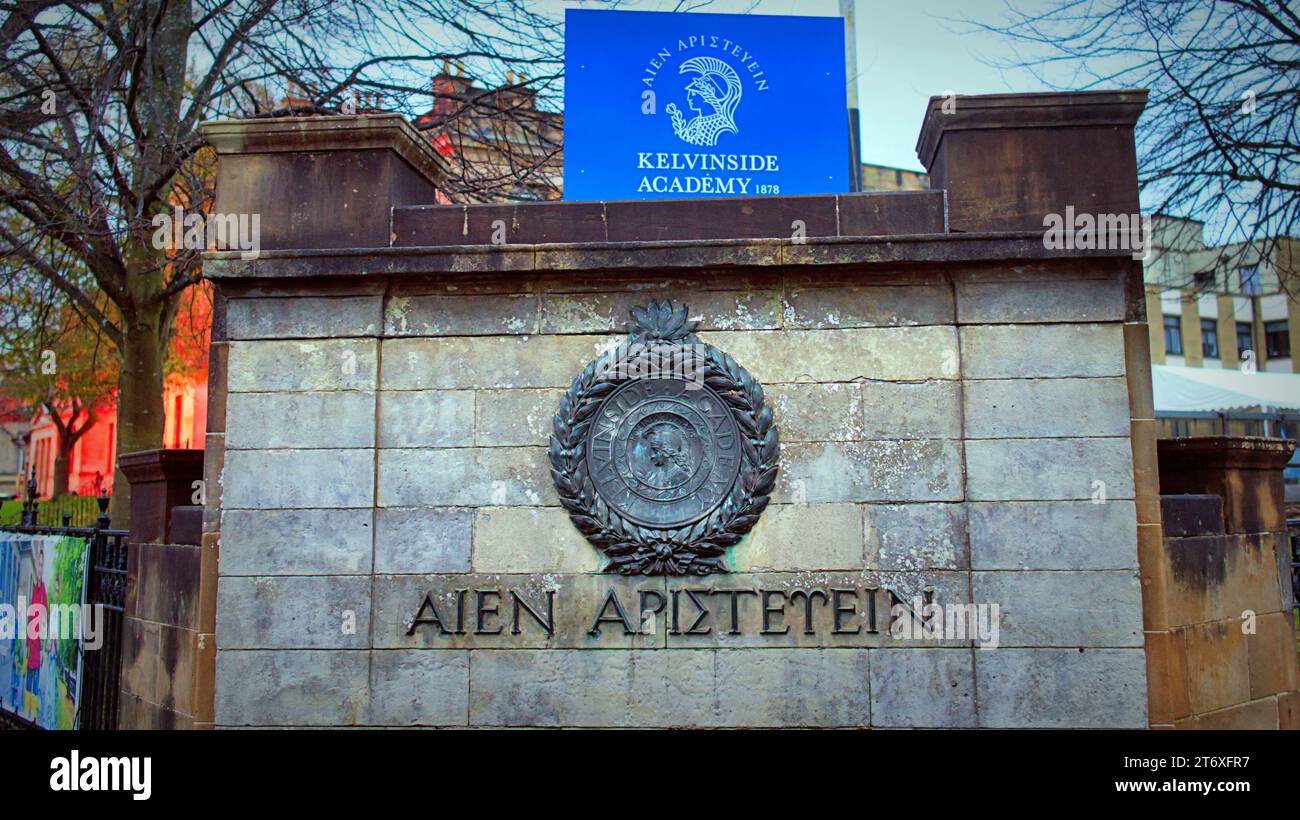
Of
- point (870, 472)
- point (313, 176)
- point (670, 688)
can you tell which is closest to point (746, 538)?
point (870, 472)

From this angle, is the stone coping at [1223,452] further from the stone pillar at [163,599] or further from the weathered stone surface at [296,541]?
the stone pillar at [163,599]

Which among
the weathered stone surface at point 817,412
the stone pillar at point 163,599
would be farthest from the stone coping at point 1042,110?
the stone pillar at point 163,599

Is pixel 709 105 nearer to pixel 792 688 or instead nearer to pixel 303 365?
pixel 303 365

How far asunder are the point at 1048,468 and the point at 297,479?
4825mm

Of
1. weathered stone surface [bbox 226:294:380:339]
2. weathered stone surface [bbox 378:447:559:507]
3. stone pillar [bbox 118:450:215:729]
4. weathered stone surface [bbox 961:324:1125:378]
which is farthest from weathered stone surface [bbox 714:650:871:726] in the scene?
stone pillar [bbox 118:450:215:729]

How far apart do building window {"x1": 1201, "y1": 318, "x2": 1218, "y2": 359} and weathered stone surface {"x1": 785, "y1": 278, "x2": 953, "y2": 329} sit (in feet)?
136

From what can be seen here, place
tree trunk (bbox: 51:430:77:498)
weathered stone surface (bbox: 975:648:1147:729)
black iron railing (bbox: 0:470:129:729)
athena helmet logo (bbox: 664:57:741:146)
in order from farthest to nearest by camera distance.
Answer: tree trunk (bbox: 51:430:77:498)
black iron railing (bbox: 0:470:129:729)
athena helmet logo (bbox: 664:57:741:146)
weathered stone surface (bbox: 975:648:1147:729)

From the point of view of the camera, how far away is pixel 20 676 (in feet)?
31.5

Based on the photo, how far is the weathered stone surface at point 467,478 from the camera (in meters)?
6.38

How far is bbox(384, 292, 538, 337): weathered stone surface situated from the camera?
654cm

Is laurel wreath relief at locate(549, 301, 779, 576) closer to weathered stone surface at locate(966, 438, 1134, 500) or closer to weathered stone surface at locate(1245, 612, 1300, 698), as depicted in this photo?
weathered stone surface at locate(966, 438, 1134, 500)

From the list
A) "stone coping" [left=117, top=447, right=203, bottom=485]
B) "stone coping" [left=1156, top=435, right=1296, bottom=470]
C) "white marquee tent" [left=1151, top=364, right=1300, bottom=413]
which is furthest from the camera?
"white marquee tent" [left=1151, top=364, right=1300, bottom=413]

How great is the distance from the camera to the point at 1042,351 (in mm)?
6266

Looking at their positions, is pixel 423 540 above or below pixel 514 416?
below
